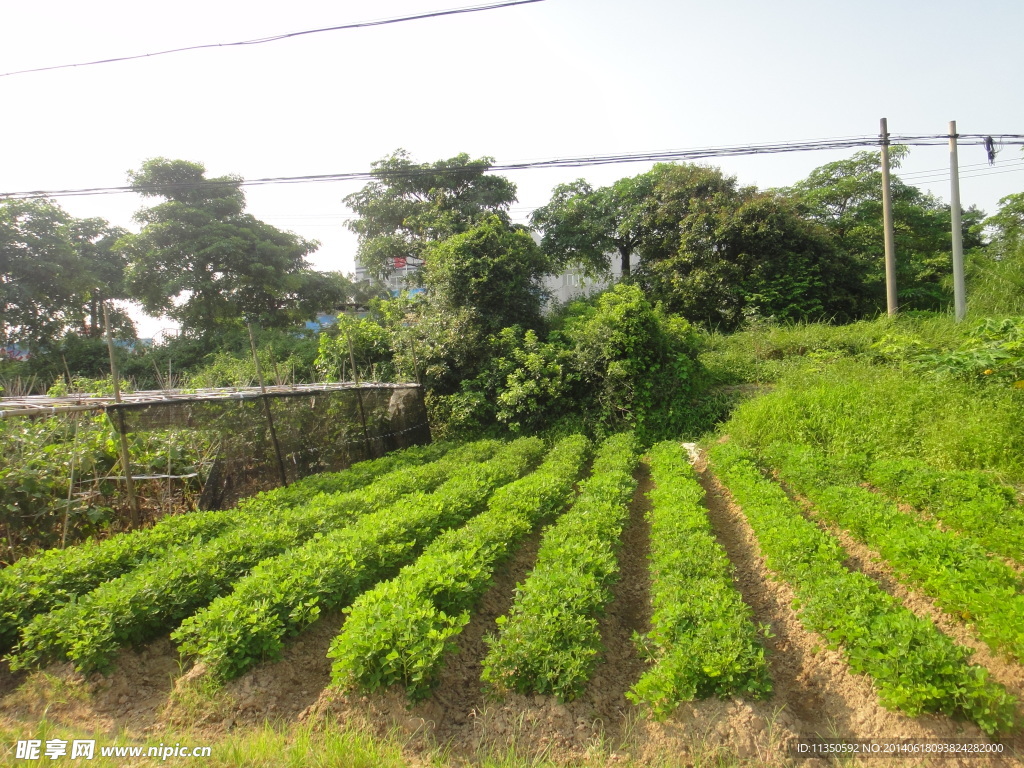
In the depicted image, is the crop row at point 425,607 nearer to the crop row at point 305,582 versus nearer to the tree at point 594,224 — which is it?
the crop row at point 305,582

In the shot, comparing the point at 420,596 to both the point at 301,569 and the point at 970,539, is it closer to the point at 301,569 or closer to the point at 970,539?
the point at 301,569

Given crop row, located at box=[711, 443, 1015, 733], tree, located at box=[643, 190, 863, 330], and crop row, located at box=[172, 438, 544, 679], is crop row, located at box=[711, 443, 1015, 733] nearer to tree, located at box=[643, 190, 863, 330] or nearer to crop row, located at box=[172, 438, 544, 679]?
crop row, located at box=[172, 438, 544, 679]

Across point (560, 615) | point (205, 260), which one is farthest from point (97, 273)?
point (560, 615)

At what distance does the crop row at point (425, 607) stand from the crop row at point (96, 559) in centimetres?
262

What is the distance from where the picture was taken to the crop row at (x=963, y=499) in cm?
522

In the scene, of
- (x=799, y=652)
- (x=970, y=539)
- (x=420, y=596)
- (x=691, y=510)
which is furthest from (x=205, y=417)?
(x=970, y=539)

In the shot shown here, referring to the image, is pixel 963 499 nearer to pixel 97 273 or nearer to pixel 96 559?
pixel 96 559

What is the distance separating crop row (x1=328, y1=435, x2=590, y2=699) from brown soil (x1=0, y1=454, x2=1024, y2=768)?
0.23 metres

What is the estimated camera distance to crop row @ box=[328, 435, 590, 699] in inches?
147

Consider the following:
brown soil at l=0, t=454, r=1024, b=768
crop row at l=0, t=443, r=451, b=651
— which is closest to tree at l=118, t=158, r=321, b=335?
crop row at l=0, t=443, r=451, b=651

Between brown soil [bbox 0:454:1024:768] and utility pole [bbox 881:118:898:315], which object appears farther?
utility pole [bbox 881:118:898:315]

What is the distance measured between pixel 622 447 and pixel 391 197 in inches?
623

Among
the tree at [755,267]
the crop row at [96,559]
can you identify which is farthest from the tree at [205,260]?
the crop row at [96,559]

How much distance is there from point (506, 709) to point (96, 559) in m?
4.40
